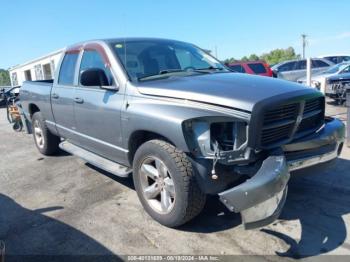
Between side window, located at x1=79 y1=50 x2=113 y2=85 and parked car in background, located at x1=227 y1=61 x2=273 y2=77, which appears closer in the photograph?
side window, located at x1=79 y1=50 x2=113 y2=85

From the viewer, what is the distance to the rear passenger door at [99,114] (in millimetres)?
3973

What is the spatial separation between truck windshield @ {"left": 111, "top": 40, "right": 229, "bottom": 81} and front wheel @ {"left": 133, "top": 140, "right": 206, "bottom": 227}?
0.96 metres

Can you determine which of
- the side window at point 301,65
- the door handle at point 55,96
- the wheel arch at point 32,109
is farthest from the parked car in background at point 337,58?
the door handle at point 55,96

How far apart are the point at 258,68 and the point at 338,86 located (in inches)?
167

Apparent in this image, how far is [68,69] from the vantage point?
5.27 meters

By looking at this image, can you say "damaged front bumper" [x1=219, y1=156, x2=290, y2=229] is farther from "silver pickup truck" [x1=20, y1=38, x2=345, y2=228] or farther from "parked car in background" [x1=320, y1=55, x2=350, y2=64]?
"parked car in background" [x1=320, y1=55, x2=350, y2=64]

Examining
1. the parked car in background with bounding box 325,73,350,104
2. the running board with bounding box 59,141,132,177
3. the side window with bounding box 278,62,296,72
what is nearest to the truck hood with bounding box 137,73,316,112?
the running board with bounding box 59,141,132,177

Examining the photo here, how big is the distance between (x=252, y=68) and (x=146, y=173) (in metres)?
12.4

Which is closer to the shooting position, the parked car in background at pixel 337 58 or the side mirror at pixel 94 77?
the side mirror at pixel 94 77

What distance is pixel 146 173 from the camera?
3.62m

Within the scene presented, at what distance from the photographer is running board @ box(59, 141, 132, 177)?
4.10m

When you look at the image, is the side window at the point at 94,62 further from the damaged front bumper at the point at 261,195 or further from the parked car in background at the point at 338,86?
the parked car in background at the point at 338,86

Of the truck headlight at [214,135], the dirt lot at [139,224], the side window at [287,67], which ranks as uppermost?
the truck headlight at [214,135]

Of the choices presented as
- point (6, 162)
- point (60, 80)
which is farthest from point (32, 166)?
point (60, 80)
